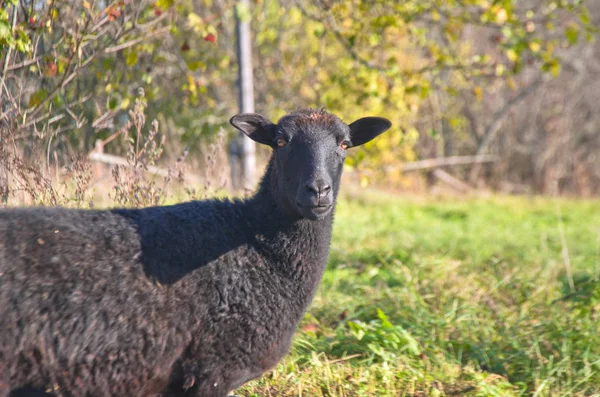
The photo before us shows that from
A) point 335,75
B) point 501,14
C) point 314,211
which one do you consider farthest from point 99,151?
point 501,14

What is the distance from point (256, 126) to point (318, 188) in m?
0.82

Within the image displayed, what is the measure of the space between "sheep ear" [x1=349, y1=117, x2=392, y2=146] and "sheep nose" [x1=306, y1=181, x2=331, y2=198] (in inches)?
34.9

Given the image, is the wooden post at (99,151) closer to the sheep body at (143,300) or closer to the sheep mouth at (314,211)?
the sheep body at (143,300)

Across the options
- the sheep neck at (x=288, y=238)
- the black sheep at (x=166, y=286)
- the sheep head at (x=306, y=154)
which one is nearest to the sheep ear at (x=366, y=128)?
the sheep head at (x=306, y=154)

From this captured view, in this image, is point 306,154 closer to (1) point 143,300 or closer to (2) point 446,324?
(1) point 143,300

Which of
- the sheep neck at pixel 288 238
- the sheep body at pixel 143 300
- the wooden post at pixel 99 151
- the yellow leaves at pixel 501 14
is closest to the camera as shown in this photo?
the sheep body at pixel 143 300

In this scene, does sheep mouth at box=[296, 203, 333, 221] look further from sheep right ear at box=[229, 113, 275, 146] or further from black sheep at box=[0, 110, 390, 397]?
sheep right ear at box=[229, 113, 275, 146]

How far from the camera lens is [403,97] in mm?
8586

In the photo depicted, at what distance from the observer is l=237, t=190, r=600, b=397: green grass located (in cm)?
455

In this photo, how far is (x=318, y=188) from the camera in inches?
146

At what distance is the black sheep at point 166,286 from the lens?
10.5 ft

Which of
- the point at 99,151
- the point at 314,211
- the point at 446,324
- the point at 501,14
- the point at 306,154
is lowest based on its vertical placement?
the point at 446,324

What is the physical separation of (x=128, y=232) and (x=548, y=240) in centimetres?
795

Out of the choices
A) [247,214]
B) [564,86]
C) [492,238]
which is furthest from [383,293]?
[564,86]
